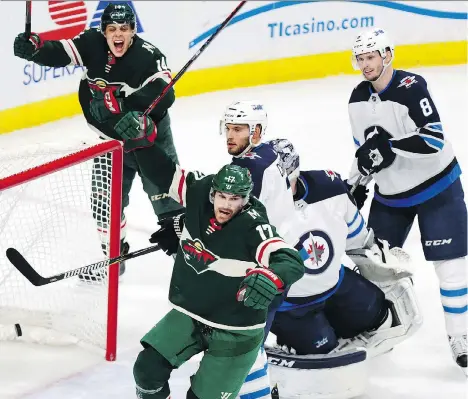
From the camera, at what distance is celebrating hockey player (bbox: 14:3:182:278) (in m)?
3.97

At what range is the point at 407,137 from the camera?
3697 millimetres

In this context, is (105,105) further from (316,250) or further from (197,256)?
(197,256)

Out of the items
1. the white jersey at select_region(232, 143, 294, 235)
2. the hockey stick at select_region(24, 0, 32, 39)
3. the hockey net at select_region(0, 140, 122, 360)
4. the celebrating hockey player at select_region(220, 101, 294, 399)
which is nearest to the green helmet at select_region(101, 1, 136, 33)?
the hockey stick at select_region(24, 0, 32, 39)

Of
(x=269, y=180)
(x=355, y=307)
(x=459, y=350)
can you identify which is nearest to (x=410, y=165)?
(x=355, y=307)

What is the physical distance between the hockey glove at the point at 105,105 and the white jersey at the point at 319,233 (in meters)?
0.93

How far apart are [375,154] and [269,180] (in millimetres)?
699

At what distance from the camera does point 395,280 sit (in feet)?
12.5

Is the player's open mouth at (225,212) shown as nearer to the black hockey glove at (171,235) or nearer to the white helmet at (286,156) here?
the black hockey glove at (171,235)

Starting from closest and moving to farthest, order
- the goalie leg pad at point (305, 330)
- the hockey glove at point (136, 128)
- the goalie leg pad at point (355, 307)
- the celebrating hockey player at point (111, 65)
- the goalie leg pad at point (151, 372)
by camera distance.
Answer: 1. the goalie leg pad at point (151, 372)
2. the hockey glove at point (136, 128)
3. the goalie leg pad at point (305, 330)
4. the goalie leg pad at point (355, 307)
5. the celebrating hockey player at point (111, 65)

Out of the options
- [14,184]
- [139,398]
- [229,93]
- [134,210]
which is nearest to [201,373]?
[139,398]

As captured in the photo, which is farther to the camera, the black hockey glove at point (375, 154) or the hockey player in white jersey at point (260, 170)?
the black hockey glove at point (375, 154)

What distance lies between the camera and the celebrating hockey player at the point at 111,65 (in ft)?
13.0

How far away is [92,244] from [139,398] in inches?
42.3

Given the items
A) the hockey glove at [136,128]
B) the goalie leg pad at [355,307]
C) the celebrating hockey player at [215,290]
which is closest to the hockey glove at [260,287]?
the celebrating hockey player at [215,290]
